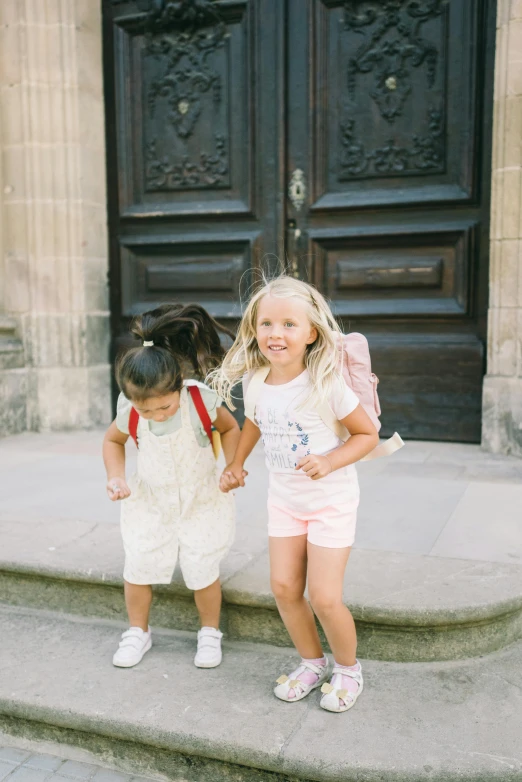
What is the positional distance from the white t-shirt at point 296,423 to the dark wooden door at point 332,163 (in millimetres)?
2480

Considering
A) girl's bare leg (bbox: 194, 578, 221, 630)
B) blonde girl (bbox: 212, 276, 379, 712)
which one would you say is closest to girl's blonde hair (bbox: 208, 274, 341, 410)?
blonde girl (bbox: 212, 276, 379, 712)

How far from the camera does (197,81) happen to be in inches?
202

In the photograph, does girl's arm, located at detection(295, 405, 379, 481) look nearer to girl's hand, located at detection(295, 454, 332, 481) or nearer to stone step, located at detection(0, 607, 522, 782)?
girl's hand, located at detection(295, 454, 332, 481)

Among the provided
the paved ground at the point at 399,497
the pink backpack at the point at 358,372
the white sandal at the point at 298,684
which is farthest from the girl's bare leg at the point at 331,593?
the paved ground at the point at 399,497

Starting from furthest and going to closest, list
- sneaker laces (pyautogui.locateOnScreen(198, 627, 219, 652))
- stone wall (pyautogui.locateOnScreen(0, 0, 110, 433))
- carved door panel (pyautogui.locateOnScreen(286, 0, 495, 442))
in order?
stone wall (pyautogui.locateOnScreen(0, 0, 110, 433)) < carved door panel (pyautogui.locateOnScreen(286, 0, 495, 442)) < sneaker laces (pyautogui.locateOnScreen(198, 627, 219, 652))

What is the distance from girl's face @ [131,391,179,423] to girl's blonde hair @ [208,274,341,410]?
160 millimetres

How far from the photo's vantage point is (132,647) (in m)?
2.42

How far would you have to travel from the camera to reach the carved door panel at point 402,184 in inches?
181

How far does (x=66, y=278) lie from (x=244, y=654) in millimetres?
3479

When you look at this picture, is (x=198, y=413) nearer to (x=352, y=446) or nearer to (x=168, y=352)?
(x=168, y=352)

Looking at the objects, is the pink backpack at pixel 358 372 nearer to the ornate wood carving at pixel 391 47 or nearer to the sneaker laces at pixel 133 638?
the sneaker laces at pixel 133 638

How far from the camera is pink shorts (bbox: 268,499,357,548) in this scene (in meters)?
2.13

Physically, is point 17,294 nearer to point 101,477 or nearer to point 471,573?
point 101,477

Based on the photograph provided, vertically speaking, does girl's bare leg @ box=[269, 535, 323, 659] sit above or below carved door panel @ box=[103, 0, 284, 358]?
below
